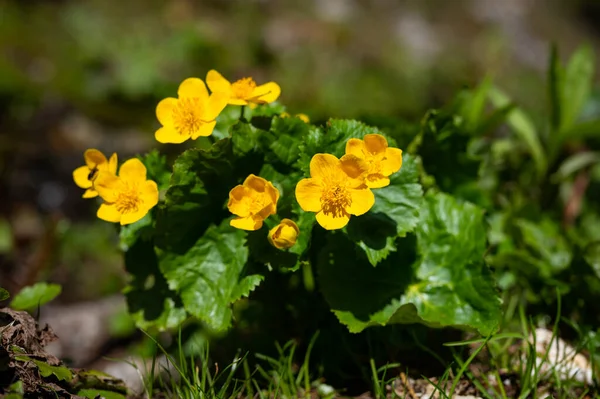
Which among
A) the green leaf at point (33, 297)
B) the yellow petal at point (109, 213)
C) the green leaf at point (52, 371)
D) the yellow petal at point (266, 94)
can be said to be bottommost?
the green leaf at point (33, 297)

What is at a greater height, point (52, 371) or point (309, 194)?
point (309, 194)

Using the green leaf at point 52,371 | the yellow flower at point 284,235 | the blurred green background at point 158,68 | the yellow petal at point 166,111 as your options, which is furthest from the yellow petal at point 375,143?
the blurred green background at point 158,68

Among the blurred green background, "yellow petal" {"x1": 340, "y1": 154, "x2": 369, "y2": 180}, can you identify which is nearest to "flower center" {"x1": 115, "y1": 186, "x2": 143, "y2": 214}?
"yellow petal" {"x1": 340, "y1": 154, "x2": 369, "y2": 180}

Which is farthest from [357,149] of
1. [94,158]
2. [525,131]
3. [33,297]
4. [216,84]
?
[525,131]

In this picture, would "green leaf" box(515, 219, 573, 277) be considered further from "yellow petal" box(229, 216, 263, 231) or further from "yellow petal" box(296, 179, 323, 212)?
"yellow petal" box(229, 216, 263, 231)

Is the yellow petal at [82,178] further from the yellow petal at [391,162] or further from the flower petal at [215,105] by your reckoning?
the yellow petal at [391,162]

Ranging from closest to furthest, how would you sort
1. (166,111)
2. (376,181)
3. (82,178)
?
1. (376,181)
2. (166,111)
3. (82,178)

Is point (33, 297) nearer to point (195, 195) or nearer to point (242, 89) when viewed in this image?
point (195, 195)
